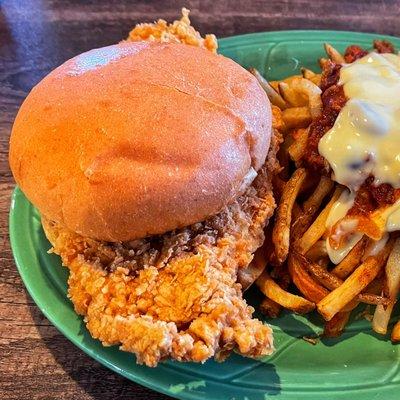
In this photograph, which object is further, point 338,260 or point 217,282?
point 338,260

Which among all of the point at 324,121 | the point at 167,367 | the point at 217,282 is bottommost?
the point at 167,367

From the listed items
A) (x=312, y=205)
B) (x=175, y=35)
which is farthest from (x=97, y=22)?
(x=312, y=205)

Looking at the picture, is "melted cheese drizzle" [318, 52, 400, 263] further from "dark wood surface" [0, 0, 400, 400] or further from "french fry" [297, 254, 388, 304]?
"dark wood surface" [0, 0, 400, 400]

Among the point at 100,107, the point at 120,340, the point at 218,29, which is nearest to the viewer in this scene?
the point at 120,340

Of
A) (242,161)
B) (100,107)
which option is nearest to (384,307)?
(242,161)

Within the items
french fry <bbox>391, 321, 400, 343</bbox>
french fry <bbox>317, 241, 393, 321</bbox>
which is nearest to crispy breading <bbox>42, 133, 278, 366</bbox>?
french fry <bbox>317, 241, 393, 321</bbox>

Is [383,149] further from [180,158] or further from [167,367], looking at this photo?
[167,367]

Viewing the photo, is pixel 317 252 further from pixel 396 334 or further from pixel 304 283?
pixel 396 334
